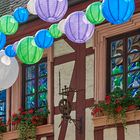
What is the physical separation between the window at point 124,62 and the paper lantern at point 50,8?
3.44m

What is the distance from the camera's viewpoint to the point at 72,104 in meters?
14.4

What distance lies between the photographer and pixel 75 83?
A: 14508mm

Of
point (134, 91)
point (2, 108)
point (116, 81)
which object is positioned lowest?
point (134, 91)

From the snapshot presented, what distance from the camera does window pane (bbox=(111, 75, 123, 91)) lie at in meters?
13.7

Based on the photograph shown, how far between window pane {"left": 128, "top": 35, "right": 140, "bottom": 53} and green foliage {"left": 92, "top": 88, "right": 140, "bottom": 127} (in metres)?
0.75

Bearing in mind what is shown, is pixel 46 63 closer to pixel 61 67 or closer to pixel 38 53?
pixel 61 67

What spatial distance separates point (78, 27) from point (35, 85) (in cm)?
541

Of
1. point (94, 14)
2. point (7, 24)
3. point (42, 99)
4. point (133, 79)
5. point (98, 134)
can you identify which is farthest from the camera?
point (42, 99)

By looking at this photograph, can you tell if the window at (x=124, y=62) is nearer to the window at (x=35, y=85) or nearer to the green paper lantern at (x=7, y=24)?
the window at (x=35, y=85)

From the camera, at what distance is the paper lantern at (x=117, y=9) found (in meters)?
9.59

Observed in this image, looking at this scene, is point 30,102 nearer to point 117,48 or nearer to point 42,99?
point 42,99

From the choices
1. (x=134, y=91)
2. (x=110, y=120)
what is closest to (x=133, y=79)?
(x=134, y=91)

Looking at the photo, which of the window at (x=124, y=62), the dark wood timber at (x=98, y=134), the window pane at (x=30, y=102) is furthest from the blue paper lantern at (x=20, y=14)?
the window pane at (x=30, y=102)

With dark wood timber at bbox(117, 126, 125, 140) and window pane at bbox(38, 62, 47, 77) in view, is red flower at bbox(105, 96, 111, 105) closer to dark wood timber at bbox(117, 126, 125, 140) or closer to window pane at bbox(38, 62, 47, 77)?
dark wood timber at bbox(117, 126, 125, 140)
